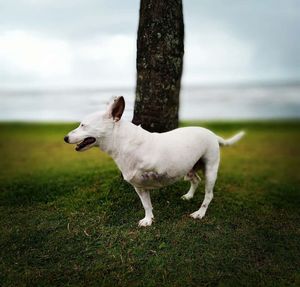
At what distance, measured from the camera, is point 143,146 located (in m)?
5.08

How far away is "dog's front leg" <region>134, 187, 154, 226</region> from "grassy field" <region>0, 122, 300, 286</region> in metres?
0.14

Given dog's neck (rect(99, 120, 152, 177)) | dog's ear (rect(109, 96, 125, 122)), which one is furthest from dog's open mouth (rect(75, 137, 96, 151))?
dog's ear (rect(109, 96, 125, 122))

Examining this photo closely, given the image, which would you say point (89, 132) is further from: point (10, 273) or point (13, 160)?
point (13, 160)

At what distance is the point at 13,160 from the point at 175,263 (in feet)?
26.9

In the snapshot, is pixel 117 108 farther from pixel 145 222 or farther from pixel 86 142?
pixel 145 222

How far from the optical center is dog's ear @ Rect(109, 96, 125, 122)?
4723 mm

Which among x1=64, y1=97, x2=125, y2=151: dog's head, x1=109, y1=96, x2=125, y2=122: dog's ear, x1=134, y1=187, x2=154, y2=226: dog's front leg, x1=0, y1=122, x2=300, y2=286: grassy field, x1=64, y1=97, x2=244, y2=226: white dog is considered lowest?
x1=0, y1=122, x2=300, y2=286: grassy field

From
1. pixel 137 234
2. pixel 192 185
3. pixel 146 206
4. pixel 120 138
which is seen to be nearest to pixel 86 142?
pixel 120 138

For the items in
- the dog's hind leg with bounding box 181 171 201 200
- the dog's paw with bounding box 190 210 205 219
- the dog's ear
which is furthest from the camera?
the dog's hind leg with bounding box 181 171 201 200

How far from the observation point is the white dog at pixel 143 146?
485 centimetres

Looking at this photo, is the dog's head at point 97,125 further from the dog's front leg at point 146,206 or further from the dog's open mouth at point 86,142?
the dog's front leg at point 146,206

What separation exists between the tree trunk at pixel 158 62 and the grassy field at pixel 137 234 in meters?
1.30

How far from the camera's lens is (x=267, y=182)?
9.28m

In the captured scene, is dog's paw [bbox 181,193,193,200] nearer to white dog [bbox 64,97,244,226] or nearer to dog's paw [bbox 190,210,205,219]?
dog's paw [bbox 190,210,205,219]
